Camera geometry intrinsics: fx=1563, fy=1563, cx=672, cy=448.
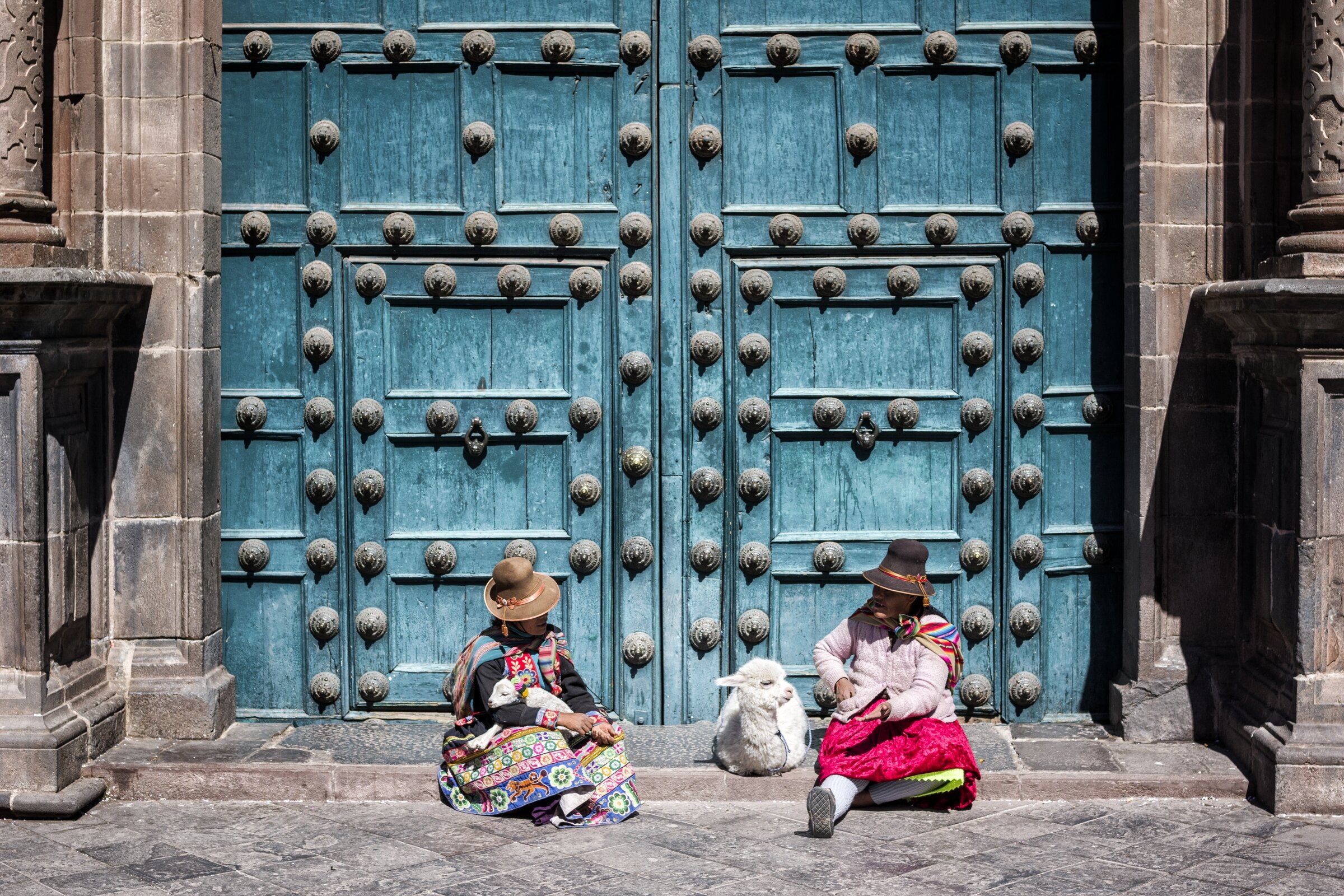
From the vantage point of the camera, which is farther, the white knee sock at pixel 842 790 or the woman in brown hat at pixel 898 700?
the woman in brown hat at pixel 898 700

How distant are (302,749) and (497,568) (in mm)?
1194

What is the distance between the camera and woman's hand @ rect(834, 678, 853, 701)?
5.36 metres

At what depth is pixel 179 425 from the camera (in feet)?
19.6

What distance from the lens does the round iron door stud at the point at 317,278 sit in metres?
6.14

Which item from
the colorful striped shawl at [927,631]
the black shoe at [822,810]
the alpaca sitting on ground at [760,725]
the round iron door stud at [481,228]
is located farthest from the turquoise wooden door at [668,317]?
the black shoe at [822,810]

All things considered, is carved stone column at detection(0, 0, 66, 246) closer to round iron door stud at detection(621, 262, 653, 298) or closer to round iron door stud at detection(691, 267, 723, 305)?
round iron door stud at detection(621, 262, 653, 298)

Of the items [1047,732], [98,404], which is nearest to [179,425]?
[98,404]

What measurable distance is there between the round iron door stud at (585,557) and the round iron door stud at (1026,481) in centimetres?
166

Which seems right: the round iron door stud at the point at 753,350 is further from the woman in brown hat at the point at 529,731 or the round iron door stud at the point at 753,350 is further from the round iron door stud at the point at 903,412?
the woman in brown hat at the point at 529,731

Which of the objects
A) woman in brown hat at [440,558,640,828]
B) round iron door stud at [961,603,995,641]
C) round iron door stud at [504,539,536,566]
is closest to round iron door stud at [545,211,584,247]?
round iron door stud at [504,539,536,566]

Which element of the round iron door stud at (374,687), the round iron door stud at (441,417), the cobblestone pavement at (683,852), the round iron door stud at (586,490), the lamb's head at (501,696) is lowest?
the cobblestone pavement at (683,852)

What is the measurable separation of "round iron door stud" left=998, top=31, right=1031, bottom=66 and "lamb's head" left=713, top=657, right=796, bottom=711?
257 centimetres

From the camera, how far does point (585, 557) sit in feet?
20.3

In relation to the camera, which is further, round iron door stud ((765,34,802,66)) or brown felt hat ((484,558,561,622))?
round iron door stud ((765,34,802,66))
